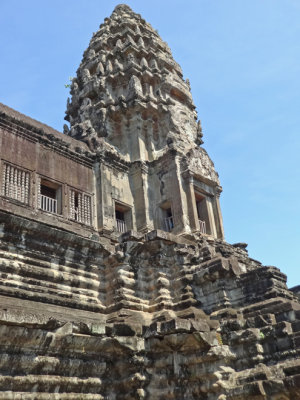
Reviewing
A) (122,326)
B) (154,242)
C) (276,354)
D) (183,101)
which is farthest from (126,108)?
(276,354)

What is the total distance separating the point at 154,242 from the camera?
46.4 ft

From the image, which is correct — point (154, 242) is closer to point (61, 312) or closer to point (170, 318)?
point (170, 318)

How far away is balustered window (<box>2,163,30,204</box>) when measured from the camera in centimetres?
1444

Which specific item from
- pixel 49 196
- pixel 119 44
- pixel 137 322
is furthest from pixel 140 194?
pixel 119 44

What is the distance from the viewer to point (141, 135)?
20906 mm

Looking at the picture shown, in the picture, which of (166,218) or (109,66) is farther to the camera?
(109,66)

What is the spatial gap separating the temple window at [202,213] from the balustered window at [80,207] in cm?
527

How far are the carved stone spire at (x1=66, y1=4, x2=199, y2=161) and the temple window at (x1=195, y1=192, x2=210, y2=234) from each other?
7.64ft

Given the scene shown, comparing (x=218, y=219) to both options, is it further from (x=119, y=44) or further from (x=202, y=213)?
(x=119, y=44)

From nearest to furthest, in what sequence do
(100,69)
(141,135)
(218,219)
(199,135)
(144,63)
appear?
1. (218,219)
2. (141,135)
3. (199,135)
4. (100,69)
5. (144,63)

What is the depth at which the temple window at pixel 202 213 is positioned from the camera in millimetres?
19531

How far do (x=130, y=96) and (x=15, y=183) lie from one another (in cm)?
903

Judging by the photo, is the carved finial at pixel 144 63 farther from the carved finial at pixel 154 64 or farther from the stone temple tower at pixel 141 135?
the carved finial at pixel 154 64

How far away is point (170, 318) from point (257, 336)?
2.46 m
